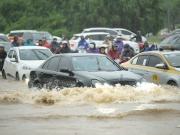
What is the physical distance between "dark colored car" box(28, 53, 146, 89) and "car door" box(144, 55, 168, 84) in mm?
1565

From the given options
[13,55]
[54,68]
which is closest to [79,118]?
[54,68]

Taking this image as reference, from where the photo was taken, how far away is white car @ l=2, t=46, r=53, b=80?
24875 mm

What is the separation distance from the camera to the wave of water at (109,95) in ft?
55.3

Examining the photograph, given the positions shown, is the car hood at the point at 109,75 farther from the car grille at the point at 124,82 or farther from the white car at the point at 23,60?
the white car at the point at 23,60

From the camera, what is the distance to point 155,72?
65.1ft

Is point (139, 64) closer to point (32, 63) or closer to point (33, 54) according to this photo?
point (32, 63)

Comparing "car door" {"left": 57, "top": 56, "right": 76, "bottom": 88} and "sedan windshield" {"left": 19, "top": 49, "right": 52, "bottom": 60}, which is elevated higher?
"car door" {"left": 57, "top": 56, "right": 76, "bottom": 88}

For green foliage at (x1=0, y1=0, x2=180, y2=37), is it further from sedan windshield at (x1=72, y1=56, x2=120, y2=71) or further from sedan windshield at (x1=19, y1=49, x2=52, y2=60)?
sedan windshield at (x1=72, y1=56, x2=120, y2=71)

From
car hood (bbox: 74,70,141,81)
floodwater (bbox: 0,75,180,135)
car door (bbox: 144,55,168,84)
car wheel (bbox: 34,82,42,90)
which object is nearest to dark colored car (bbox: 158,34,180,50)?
car door (bbox: 144,55,168,84)

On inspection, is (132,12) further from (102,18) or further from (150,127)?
(150,127)

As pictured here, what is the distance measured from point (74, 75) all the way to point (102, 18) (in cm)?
3948

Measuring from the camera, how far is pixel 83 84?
1711cm

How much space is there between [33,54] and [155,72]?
734 cm

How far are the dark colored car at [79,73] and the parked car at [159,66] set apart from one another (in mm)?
1515
